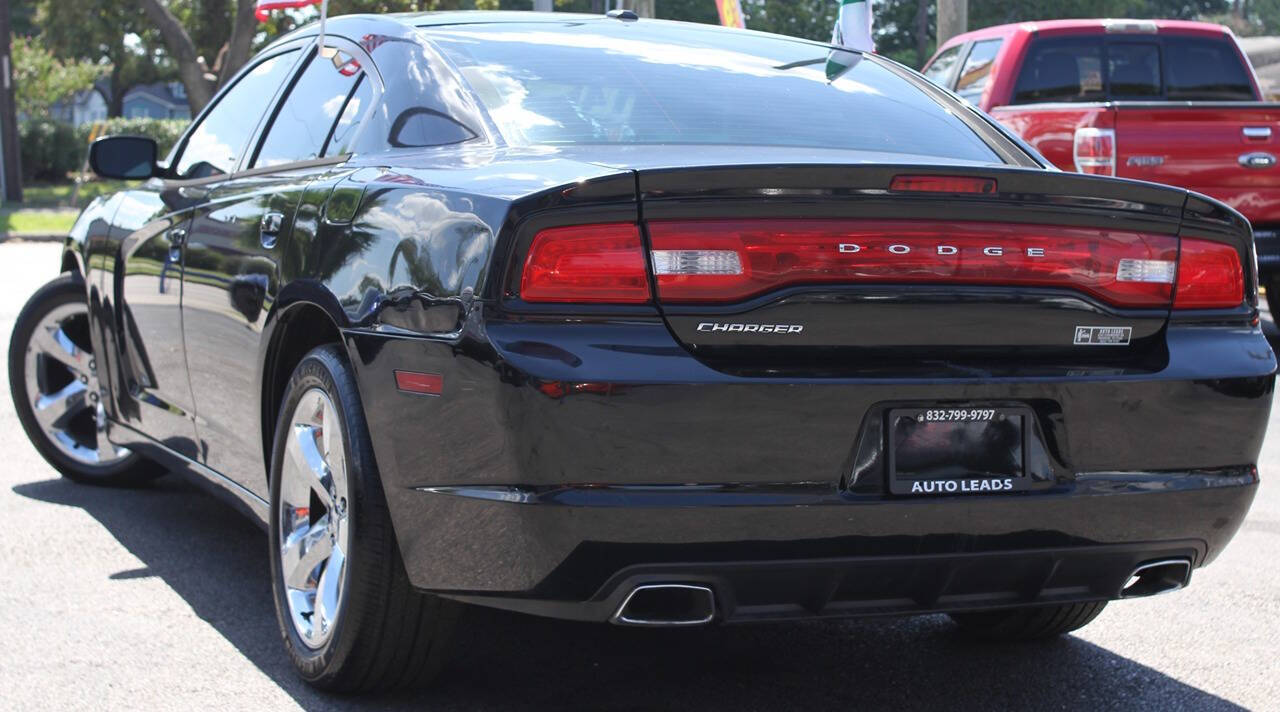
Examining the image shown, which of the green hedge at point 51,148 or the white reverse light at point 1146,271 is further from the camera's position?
the green hedge at point 51,148

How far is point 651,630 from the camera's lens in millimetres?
4434

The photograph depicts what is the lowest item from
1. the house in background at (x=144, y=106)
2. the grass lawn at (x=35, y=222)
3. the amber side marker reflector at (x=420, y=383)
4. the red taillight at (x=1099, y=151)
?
the house in background at (x=144, y=106)

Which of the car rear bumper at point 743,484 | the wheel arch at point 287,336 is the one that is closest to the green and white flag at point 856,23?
the wheel arch at point 287,336

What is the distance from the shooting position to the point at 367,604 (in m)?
3.54

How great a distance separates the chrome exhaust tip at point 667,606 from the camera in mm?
3176

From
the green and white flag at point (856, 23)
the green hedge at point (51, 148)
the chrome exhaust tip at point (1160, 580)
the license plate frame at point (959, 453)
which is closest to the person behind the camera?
the license plate frame at point (959, 453)

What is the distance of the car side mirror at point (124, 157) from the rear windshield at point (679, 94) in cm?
163

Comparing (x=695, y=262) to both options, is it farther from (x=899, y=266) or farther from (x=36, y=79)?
(x=36, y=79)

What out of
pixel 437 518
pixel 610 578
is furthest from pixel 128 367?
pixel 610 578

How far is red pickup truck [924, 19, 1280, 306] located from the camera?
9.92m

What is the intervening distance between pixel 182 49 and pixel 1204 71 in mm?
24903

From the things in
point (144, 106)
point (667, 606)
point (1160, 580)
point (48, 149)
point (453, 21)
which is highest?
point (453, 21)

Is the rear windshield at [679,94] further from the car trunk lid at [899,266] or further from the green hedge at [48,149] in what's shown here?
the green hedge at [48,149]

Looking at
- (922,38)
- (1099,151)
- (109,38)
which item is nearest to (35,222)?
(1099,151)
